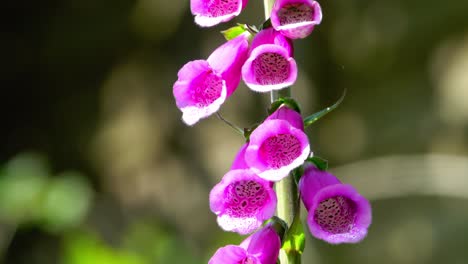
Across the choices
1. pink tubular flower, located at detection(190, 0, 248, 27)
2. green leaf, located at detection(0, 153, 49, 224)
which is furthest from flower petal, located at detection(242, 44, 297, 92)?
green leaf, located at detection(0, 153, 49, 224)

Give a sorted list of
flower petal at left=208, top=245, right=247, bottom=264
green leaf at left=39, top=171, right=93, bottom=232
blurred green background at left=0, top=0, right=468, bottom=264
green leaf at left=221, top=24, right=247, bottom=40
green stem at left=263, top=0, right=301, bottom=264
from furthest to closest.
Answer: blurred green background at left=0, top=0, right=468, bottom=264, green leaf at left=39, top=171, right=93, bottom=232, green leaf at left=221, top=24, right=247, bottom=40, green stem at left=263, top=0, right=301, bottom=264, flower petal at left=208, top=245, right=247, bottom=264

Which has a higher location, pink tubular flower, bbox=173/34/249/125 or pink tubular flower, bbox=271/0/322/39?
pink tubular flower, bbox=271/0/322/39

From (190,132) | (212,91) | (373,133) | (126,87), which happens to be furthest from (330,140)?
(212,91)

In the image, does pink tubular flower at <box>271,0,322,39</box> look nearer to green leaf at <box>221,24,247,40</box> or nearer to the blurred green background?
green leaf at <box>221,24,247,40</box>

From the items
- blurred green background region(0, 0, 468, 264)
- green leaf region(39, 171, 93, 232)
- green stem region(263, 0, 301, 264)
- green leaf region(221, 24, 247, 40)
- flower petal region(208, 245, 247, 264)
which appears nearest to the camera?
flower petal region(208, 245, 247, 264)

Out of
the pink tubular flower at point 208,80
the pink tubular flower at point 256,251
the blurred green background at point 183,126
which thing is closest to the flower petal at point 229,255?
the pink tubular flower at point 256,251

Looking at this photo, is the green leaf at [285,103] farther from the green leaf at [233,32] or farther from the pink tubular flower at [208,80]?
the green leaf at [233,32]

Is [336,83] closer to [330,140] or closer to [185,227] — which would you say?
[330,140]
